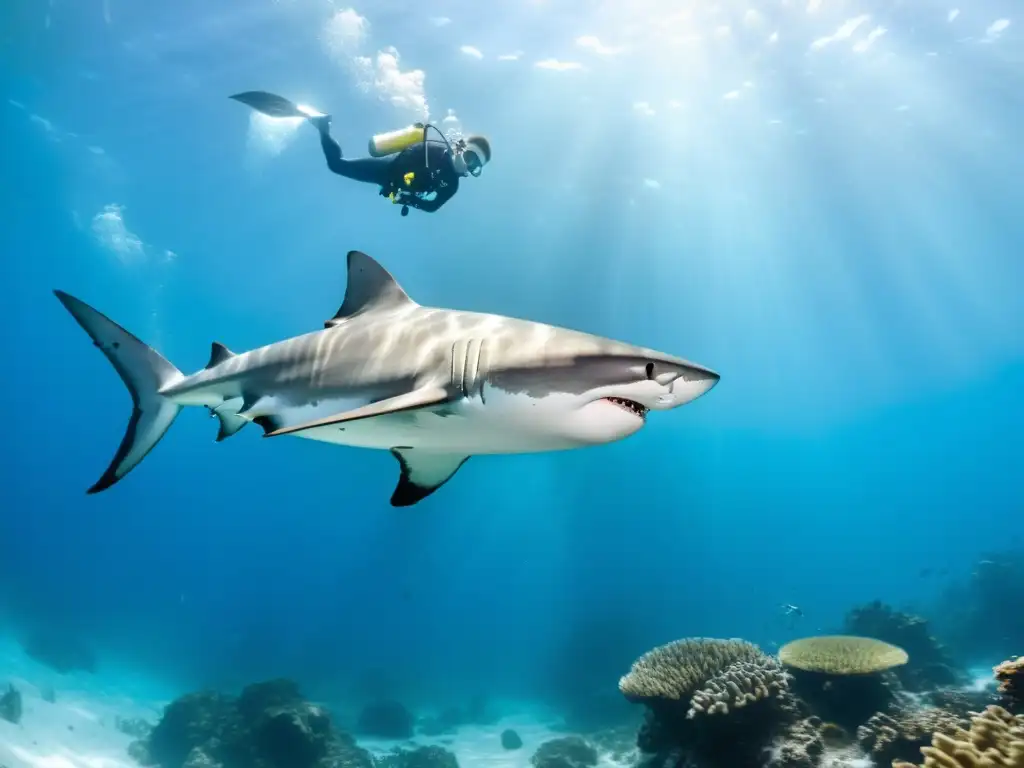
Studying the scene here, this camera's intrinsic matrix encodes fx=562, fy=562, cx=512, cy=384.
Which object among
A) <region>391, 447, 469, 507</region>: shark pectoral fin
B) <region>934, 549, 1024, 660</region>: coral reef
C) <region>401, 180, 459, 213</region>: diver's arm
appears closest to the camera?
<region>391, 447, 469, 507</region>: shark pectoral fin

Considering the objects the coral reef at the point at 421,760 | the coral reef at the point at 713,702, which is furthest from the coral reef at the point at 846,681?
the coral reef at the point at 421,760

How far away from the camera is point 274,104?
13.9 m

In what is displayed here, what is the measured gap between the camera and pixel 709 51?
23.3 meters

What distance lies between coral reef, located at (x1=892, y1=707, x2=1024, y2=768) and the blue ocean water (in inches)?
950

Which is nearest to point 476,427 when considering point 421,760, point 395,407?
point 395,407

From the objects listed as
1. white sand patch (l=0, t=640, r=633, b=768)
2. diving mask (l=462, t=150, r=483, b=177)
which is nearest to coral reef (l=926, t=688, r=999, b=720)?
white sand patch (l=0, t=640, r=633, b=768)

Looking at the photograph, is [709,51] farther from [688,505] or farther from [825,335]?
[688,505]

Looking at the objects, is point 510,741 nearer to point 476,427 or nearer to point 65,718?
point 65,718

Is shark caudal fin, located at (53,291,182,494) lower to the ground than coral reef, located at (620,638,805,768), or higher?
higher

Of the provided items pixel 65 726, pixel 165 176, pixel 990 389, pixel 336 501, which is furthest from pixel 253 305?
pixel 990 389

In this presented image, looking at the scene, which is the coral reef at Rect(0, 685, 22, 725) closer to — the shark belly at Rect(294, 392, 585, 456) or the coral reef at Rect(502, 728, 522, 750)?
the coral reef at Rect(502, 728, 522, 750)

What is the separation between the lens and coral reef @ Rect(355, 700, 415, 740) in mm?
22469

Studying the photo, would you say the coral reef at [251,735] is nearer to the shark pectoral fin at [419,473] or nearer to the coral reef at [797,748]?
the coral reef at [797,748]

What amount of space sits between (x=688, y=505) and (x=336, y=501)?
56.1m
